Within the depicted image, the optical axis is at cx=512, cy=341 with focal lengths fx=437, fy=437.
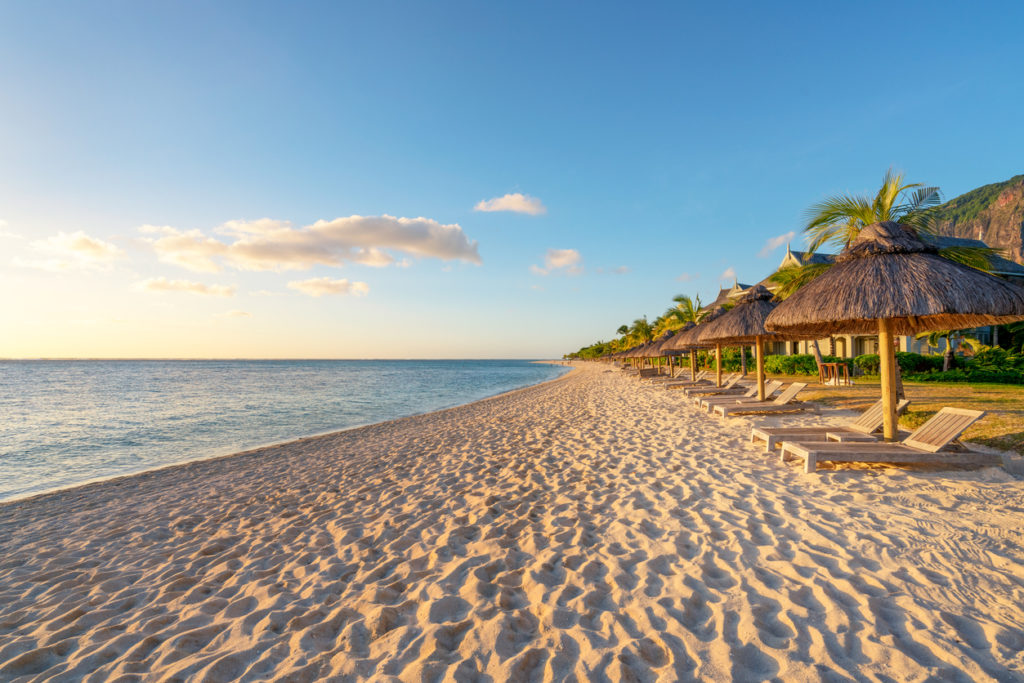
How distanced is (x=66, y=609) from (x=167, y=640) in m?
1.19

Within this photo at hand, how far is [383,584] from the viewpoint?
3.10 meters

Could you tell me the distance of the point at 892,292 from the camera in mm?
5250

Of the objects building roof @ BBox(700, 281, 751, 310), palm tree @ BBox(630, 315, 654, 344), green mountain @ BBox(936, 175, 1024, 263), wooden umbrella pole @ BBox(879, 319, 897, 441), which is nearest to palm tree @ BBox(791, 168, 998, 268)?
wooden umbrella pole @ BBox(879, 319, 897, 441)

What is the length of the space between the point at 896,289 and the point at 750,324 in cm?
536

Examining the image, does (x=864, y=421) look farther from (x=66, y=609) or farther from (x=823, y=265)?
(x=66, y=609)

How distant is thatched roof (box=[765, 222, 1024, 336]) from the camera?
505cm

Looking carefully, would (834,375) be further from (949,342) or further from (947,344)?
(949,342)

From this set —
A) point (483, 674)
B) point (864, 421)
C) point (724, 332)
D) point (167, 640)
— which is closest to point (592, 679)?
point (483, 674)

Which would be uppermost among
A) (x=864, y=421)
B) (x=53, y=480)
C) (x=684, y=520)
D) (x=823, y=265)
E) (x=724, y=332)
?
(x=823, y=265)

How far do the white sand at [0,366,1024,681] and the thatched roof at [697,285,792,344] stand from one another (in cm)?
552

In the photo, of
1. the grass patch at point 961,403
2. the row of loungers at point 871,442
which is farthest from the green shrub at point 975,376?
the row of loungers at point 871,442

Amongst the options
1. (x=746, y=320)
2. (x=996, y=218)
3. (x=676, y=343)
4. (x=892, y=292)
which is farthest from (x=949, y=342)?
(x=996, y=218)

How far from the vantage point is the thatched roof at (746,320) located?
34.2 ft

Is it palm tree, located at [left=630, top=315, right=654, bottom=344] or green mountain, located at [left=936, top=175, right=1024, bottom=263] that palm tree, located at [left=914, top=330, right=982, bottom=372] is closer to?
palm tree, located at [left=630, top=315, right=654, bottom=344]
